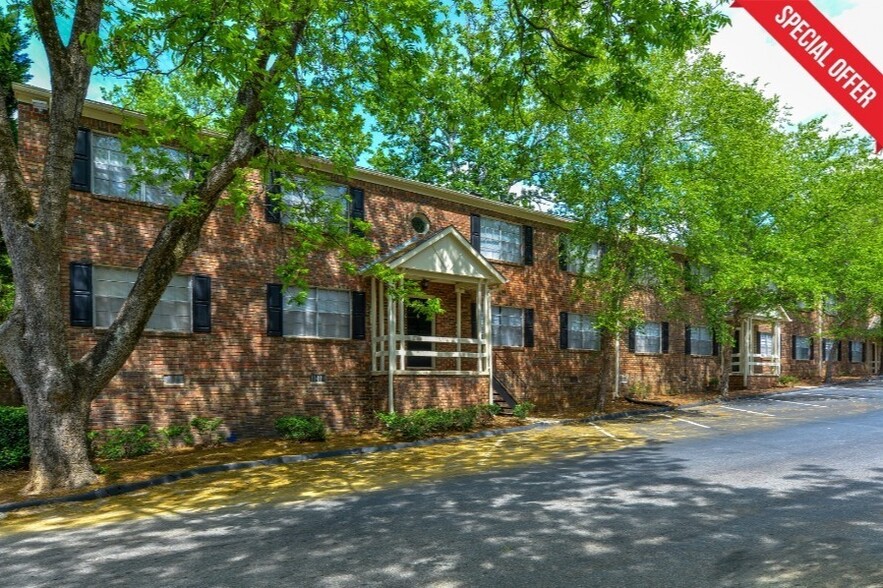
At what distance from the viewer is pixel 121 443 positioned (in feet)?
41.0

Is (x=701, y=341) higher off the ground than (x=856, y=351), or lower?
higher

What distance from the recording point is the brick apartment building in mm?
13312

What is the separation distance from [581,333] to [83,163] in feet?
54.4

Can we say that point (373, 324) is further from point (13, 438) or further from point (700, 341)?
point (700, 341)

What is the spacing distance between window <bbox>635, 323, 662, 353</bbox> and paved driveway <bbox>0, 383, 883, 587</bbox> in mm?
13553

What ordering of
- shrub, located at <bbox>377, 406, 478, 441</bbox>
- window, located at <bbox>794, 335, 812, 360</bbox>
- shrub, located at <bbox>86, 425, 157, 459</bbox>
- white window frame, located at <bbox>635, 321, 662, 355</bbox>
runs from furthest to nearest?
window, located at <bbox>794, 335, 812, 360</bbox> < white window frame, located at <bbox>635, 321, 662, 355</bbox> < shrub, located at <bbox>377, 406, 478, 441</bbox> < shrub, located at <bbox>86, 425, 157, 459</bbox>

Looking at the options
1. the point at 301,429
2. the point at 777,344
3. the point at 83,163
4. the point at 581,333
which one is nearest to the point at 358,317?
the point at 301,429

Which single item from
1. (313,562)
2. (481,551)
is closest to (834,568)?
(481,551)

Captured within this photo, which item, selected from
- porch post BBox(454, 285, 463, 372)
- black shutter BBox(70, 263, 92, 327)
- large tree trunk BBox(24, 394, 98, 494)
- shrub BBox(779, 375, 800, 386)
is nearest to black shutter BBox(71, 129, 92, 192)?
black shutter BBox(70, 263, 92, 327)

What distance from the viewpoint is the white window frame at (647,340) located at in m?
25.6

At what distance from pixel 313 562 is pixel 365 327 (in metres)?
11.7

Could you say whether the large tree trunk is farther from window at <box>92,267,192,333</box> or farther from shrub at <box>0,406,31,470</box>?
window at <box>92,267,192,333</box>

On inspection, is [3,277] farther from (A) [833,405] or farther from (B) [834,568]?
(A) [833,405]

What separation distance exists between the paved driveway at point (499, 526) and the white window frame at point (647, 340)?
13495 millimetres
